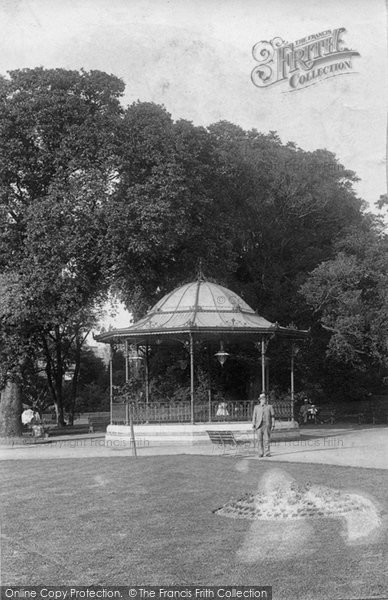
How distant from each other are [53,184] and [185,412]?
31.2 feet

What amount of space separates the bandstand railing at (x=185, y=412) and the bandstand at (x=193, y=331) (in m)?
0.15

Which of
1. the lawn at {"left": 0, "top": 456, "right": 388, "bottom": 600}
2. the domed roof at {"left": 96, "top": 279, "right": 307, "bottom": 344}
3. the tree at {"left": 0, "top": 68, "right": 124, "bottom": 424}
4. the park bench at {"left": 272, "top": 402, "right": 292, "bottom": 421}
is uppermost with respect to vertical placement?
the tree at {"left": 0, "top": 68, "right": 124, "bottom": 424}

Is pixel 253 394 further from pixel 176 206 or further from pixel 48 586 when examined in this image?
pixel 48 586

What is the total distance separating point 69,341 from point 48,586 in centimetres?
4319

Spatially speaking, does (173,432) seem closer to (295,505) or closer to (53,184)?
(53,184)

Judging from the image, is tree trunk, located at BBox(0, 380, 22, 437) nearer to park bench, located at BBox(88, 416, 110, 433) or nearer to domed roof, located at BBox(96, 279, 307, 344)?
domed roof, located at BBox(96, 279, 307, 344)

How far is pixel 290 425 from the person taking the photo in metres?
28.3

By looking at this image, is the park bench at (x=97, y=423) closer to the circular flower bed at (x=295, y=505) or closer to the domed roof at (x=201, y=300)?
the domed roof at (x=201, y=300)

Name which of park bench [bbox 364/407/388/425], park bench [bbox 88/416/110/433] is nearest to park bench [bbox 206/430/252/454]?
park bench [bbox 88/416/110/433]

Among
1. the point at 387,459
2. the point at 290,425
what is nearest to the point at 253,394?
the point at 290,425

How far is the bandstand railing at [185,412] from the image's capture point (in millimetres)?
28188

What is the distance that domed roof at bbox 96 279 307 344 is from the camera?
2712cm

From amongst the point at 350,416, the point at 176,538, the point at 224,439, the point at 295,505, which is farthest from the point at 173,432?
the point at 350,416

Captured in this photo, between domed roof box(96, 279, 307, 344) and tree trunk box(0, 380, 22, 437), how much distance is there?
450 centimetres
